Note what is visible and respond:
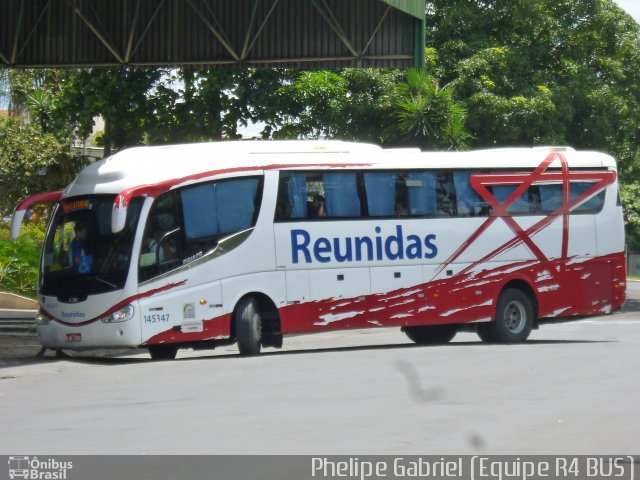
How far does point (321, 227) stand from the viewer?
20500 mm

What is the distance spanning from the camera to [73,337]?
18719mm

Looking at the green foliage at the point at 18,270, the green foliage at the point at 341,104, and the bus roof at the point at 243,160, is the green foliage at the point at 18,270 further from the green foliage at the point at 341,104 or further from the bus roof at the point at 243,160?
the bus roof at the point at 243,160

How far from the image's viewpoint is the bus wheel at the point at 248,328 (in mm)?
19312

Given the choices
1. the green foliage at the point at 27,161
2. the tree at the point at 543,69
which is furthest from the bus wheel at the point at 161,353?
the green foliage at the point at 27,161

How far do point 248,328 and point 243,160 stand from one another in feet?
8.46

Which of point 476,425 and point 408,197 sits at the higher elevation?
point 408,197
